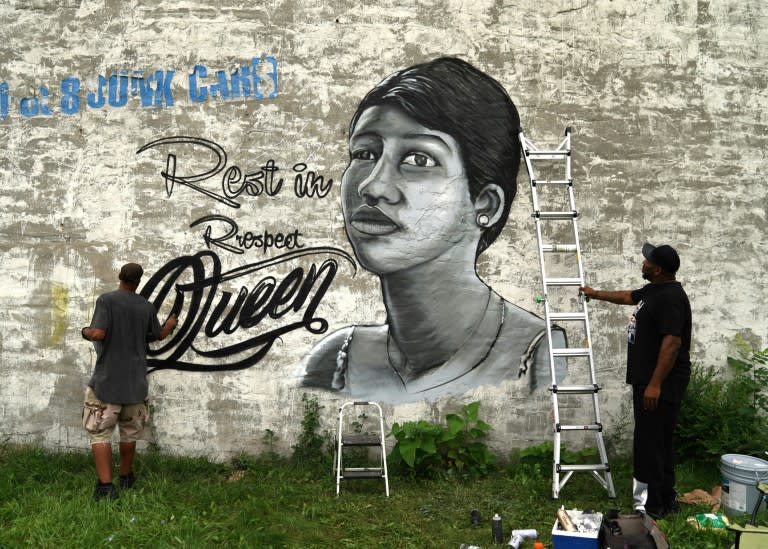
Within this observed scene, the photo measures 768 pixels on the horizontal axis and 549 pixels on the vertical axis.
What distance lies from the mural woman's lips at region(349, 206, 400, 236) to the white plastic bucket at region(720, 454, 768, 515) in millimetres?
3665

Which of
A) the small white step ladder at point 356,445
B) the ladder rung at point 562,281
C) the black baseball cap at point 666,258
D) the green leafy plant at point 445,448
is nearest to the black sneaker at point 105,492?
the small white step ladder at point 356,445

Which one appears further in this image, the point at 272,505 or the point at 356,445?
the point at 356,445

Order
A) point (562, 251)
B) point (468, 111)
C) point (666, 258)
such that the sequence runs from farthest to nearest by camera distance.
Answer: point (468, 111)
point (562, 251)
point (666, 258)

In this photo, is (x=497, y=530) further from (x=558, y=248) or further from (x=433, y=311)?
(x=558, y=248)

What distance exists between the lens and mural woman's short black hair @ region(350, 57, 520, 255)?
666 centimetres

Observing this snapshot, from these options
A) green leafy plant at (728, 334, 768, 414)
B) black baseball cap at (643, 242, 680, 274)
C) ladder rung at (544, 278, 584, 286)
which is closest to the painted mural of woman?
ladder rung at (544, 278, 584, 286)

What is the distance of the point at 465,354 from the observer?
6.57m

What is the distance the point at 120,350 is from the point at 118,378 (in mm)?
242

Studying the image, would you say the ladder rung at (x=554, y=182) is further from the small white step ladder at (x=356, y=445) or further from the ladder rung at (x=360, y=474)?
the ladder rung at (x=360, y=474)

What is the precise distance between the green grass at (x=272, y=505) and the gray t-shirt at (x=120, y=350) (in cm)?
86

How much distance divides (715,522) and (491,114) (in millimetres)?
4202

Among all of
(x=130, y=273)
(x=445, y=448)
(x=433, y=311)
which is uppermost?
(x=130, y=273)

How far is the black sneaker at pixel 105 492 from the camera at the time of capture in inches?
214

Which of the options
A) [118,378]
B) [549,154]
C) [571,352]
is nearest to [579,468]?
[571,352]
